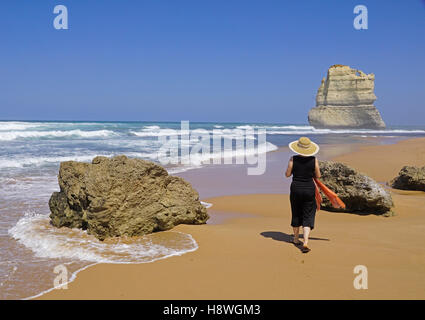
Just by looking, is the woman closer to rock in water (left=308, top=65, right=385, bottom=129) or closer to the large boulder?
the large boulder

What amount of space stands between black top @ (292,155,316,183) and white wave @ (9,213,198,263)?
162 cm

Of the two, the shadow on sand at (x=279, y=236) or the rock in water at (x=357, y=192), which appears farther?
the rock in water at (x=357, y=192)

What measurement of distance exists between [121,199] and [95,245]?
715 millimetres

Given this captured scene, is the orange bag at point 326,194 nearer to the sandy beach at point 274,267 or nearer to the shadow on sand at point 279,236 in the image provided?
the sandy beach at point 274,267

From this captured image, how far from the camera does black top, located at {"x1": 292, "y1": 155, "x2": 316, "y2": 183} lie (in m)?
4.61

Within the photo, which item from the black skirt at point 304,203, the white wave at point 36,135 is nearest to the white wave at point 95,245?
the black skirt at point 304,203

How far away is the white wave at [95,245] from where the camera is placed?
421 cm

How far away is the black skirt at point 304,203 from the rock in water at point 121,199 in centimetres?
165

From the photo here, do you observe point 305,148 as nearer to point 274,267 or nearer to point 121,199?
→ point 274,267

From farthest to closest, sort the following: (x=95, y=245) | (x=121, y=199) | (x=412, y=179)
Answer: (x=412, y=179), (x=121, y=199), (x=95, y=245)

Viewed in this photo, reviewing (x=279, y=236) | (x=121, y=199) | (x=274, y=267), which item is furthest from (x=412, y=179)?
(x=121, y=199)

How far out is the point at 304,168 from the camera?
4.62 m
